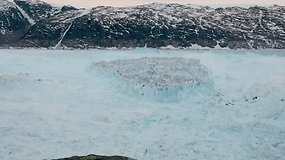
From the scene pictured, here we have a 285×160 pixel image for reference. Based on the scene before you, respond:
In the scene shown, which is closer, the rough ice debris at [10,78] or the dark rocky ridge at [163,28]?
the rough ice debris at [10,78]

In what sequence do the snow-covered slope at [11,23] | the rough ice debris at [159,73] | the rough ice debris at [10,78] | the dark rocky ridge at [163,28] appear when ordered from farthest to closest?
the snow-covered slope at [11,23] < the dark rocky ridge at [163,28] < the rough ice debris at [10,78] < the rough ice debris at [159,73]

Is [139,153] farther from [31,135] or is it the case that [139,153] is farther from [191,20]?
[191,20]

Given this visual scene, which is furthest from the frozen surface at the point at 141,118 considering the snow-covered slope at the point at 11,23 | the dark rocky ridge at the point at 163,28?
the snow-covered slope at the point at 11,23

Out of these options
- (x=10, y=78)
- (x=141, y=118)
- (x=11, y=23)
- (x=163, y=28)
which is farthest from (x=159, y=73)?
(x=11, y=23)

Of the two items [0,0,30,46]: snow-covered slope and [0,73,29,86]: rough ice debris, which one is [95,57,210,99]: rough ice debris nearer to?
[0,73,29,86]: rough ice debris

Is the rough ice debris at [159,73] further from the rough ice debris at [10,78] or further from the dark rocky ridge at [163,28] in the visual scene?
the dark rocky ridge at [163,28]

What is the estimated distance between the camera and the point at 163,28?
291 ft

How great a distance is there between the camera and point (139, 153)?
38.2 feet

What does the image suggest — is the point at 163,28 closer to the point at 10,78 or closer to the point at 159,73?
the point at 159,73

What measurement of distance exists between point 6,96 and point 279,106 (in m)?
12.5

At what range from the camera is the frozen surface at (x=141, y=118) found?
11.9 m

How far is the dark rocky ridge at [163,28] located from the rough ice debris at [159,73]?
5764cm

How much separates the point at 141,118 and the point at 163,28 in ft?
248

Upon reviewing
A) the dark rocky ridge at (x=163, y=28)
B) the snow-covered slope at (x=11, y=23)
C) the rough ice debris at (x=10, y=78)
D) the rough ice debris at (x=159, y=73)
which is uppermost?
the rough ice debris at (x=159, y=73)
